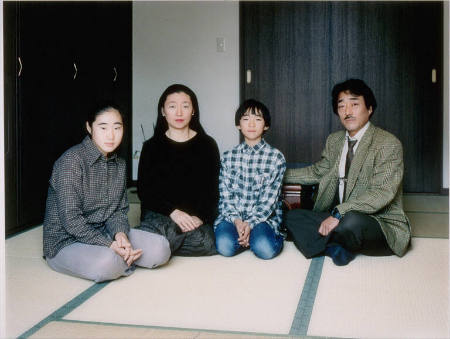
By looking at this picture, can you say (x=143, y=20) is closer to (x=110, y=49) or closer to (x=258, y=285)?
(x=110, y=49)

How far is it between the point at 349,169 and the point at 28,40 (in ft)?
6.73

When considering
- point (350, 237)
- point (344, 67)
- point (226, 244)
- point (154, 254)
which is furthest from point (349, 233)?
point (344, 67)

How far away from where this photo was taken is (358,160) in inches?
108

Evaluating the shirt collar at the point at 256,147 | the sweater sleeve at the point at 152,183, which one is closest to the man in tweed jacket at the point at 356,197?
the shirt collar at the point at 256,147

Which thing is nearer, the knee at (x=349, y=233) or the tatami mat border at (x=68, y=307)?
the tatami mat border at (x=68, y=307)

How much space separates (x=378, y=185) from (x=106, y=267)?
1.38 meters

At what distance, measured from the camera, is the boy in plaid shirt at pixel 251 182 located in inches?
109

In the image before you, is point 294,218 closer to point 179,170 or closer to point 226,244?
point 226,244

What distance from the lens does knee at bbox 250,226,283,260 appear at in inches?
103

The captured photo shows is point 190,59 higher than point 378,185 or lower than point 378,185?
higher

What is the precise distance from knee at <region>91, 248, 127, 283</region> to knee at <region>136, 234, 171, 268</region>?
6.6 inches

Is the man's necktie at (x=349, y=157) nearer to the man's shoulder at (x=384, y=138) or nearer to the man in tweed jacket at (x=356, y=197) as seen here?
the man in tweed jacket at (x=356, y=197)

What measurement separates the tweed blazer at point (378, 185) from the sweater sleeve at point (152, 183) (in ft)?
2.79

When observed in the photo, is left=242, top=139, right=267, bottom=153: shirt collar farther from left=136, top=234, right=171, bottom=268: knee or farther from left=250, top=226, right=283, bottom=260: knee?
left=136, top=234, right=171, bottom=268: knee
